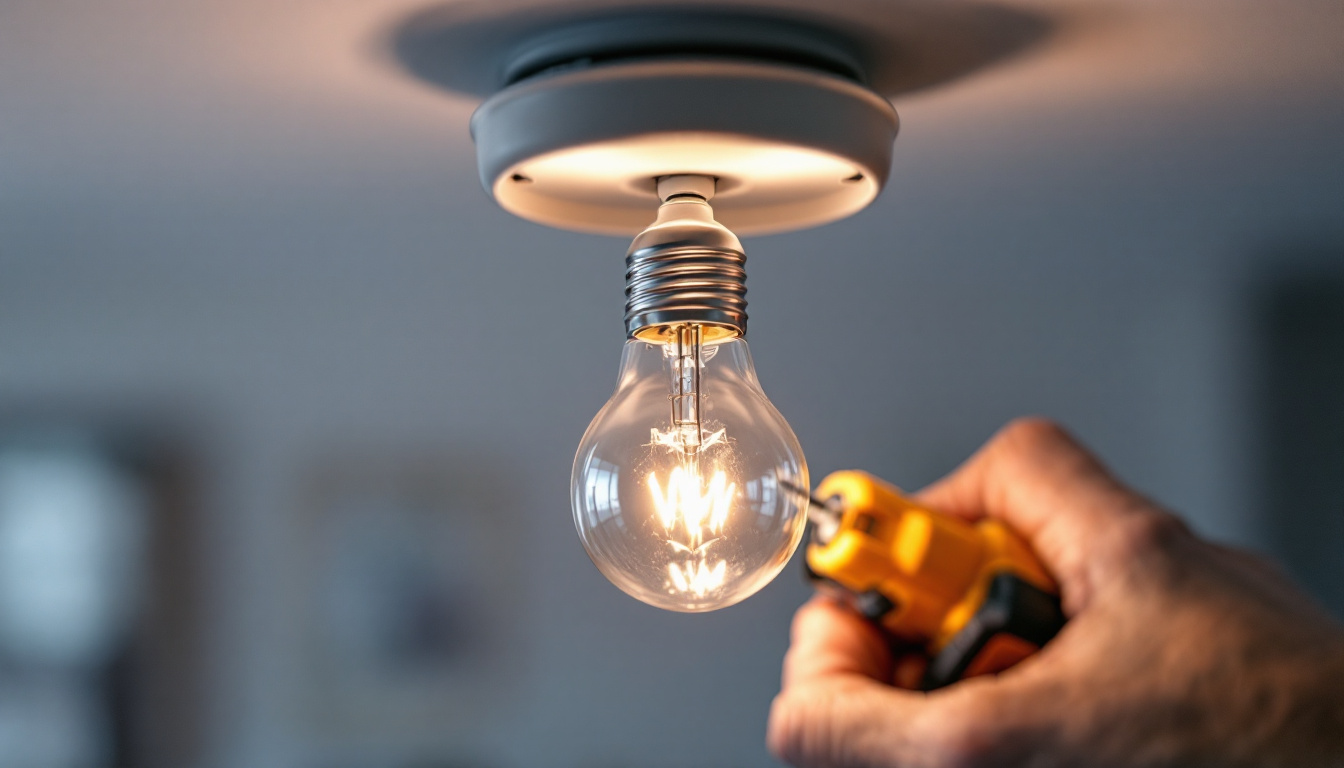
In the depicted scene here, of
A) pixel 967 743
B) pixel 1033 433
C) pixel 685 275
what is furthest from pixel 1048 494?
pixel 685 275

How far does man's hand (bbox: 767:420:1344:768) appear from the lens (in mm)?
525

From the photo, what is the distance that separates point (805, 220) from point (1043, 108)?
158mm

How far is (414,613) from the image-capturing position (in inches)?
45.2

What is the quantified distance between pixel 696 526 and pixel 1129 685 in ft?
0.75

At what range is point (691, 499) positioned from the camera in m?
0.53

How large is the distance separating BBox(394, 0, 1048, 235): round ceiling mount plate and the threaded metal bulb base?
0.11 feet

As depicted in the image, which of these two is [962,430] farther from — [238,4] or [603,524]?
[238,4]

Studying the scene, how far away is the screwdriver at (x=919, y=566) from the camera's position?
61cm

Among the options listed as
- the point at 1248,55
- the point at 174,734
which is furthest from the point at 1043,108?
the point at 174,734

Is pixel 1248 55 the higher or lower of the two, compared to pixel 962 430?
higher

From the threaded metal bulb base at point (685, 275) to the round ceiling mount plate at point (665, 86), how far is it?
34 millimetres

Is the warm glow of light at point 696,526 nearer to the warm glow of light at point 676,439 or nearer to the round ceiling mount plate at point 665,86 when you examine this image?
the warm glow of light at point 676,439

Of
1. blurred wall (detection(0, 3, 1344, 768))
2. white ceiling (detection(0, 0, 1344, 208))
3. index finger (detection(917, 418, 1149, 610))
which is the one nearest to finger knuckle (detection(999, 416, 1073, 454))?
index finger (detection(917, 418, 1149, 610))

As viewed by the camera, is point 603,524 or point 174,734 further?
point 174,734
